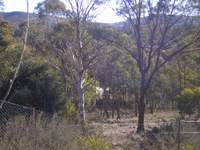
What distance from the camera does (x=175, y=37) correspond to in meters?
37.9

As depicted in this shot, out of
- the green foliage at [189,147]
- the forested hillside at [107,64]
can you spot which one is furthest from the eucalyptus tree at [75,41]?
the green foliage at [189,147]

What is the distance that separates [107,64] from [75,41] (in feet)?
23.6

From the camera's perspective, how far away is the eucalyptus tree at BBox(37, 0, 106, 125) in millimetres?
41156

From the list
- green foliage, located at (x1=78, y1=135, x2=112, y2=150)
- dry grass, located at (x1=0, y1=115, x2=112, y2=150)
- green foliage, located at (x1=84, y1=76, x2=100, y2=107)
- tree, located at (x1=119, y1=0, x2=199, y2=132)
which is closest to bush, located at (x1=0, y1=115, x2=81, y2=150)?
dry grass, located at (x1=0, y1=115, x2=112, y2=150)

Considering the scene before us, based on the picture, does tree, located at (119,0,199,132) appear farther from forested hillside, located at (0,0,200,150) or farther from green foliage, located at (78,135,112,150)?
green foliage, located at (78,135,112,150)

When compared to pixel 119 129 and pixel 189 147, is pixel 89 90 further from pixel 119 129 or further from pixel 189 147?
pixel 189 147

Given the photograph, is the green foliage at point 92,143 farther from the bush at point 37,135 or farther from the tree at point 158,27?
the tree at point 158,27

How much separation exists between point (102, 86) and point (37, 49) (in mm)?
8416

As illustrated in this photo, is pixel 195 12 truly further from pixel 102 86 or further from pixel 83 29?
pixel 102 86

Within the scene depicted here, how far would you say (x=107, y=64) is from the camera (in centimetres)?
5066

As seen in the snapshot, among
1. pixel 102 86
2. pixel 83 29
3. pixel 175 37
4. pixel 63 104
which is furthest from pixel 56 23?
pixel 63 104

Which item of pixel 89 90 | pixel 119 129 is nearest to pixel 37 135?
pixel 119 129

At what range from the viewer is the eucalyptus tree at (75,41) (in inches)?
1620

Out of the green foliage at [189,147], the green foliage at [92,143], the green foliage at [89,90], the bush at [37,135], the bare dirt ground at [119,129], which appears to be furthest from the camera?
the green foliage at [89,90]
